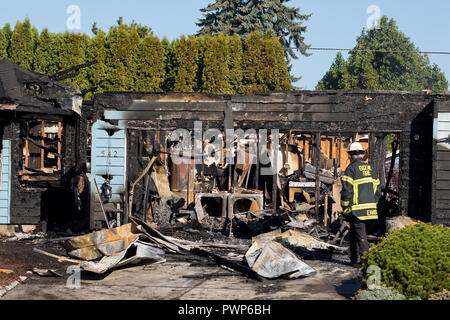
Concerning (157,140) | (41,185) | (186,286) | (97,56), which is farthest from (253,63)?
(186,286)

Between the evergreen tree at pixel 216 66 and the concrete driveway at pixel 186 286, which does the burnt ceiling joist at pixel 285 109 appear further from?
the evergreen tree at pixel 216 66

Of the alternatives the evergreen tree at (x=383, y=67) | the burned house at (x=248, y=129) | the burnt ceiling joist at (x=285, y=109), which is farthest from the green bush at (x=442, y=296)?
the evergreen tree at (x=383, y=67)

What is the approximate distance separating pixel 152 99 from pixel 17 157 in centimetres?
358

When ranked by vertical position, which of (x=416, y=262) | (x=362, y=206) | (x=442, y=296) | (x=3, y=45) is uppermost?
(x=3, y=45)

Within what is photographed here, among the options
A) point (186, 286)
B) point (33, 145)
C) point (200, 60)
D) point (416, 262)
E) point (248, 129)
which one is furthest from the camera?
point (200, 60)

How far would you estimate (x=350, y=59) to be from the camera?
4384cm

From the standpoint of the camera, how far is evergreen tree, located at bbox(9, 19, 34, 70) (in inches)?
847

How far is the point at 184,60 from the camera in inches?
853

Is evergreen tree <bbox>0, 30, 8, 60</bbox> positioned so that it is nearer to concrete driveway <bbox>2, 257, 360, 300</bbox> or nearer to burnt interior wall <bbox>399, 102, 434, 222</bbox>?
concrete driveway <bbox>2, 257, 360, 300</bbox>

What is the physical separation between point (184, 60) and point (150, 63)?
4.18 feet

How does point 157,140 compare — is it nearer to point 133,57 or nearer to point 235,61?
point 133,57

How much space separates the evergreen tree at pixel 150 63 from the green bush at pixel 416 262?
15.9 m

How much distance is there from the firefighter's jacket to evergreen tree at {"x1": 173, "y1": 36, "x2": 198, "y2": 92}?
1302 cm

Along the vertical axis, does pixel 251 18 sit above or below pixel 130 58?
above
